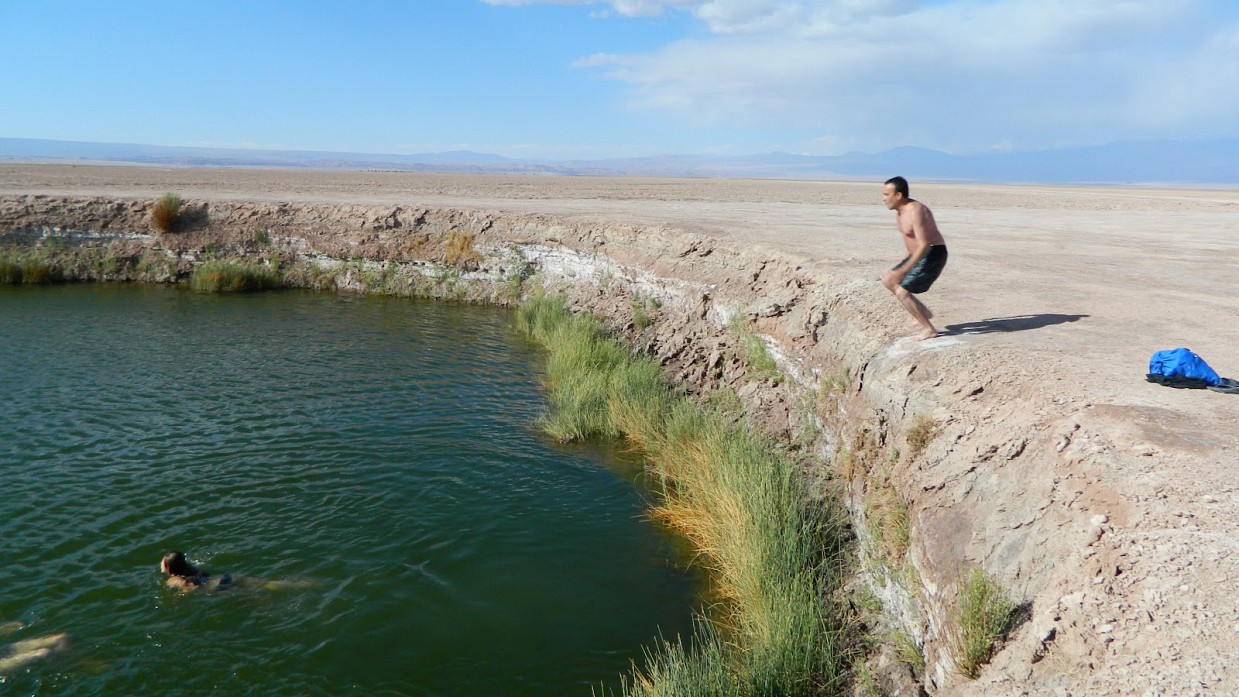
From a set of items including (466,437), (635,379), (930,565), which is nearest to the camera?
(930,565)

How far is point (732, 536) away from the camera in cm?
677

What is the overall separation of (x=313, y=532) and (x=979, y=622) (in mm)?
6103

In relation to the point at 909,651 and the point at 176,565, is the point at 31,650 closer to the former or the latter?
the point at 176,565

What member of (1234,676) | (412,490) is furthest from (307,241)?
(1234,676)

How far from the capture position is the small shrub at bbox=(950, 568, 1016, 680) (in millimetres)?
3842

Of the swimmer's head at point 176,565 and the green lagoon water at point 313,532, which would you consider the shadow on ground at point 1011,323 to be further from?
the swimmer's head at point 176,565

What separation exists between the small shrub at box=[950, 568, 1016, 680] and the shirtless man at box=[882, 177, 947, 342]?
3.46 m

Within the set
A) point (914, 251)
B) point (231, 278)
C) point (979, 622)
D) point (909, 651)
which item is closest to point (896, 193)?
point (914, 251)

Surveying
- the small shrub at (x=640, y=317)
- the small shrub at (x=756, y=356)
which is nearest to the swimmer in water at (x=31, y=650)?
the small shrub at (x=756, y=356)

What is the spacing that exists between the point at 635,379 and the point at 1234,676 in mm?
8747

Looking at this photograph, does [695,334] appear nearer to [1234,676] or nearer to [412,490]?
[412,490]

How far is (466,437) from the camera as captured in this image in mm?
10188

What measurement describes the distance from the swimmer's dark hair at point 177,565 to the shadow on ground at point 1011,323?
7.55 meters

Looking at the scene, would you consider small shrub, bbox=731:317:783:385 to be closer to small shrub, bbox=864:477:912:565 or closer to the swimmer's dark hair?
small shrub, bbox=864:477:912:565
